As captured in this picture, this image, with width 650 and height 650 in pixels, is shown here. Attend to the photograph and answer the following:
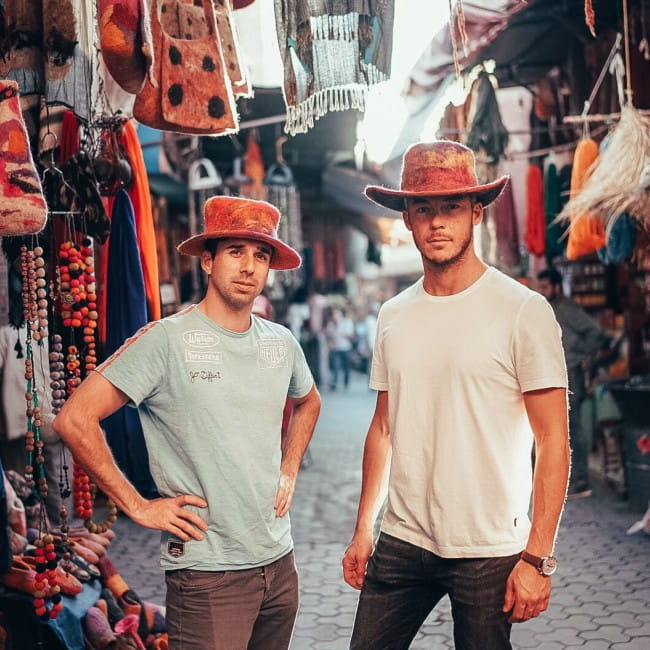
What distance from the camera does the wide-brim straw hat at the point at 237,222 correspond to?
2.89 metres

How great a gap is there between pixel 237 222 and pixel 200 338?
0.44 meters

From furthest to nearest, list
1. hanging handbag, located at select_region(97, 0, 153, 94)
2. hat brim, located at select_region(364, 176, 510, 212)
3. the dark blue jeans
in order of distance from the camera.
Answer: hanging handbag, located at select_region(97, 0, 153, 94), hat brim, located at select_region(364, 176, 510, 212), the dark blue jeans

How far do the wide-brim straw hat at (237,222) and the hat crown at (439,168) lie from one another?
0.50m

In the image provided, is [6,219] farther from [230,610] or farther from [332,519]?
[332,519]

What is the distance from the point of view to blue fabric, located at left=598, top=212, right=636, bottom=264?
6.96 meters

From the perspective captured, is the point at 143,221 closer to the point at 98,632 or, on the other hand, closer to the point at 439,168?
the point at 439,168

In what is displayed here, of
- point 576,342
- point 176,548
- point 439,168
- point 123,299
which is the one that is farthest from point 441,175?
point 576,342

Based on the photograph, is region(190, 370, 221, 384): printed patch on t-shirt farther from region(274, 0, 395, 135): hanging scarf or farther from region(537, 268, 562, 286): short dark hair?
region(537, 268, 562, 286): short dark hair

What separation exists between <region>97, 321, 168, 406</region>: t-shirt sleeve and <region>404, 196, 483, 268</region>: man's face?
3.08ft

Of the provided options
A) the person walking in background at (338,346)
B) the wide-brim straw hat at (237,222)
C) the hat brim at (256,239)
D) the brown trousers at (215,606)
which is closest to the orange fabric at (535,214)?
the hat brim at (256,239)

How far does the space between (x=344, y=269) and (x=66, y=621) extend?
1374 cm

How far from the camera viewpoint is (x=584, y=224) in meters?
7.12

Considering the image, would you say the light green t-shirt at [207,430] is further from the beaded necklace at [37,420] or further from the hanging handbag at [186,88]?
the hanging handbag at [186,88]

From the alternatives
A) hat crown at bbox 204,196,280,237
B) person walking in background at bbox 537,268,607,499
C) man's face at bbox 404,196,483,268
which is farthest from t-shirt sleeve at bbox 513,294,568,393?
person walking in background at bbox 537,268,607,499
